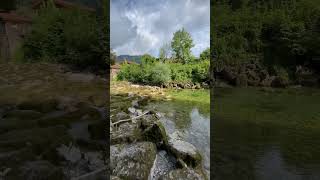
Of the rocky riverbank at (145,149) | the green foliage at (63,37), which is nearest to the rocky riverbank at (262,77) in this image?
the green foliage at (63,37)

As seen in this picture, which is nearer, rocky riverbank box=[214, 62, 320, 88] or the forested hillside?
rocky riverbank box=[214, 62, 320, 88]

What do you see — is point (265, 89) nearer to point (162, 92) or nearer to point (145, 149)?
point (162, 92)

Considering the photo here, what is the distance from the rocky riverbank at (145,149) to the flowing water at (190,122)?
0.06 metres

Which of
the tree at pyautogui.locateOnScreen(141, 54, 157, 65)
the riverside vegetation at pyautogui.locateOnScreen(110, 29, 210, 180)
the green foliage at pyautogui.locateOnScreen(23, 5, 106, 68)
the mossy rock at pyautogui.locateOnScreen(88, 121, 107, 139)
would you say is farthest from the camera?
the green foliage at pyautogui.locateOnScreen(23, 5, 106, 68)

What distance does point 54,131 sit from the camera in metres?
4.70

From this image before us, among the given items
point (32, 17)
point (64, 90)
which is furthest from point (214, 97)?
point (32, 17)

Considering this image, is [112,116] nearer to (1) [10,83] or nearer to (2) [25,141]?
(2) [25,141]

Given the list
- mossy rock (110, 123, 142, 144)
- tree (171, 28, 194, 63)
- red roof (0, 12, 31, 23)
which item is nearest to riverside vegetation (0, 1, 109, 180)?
red roof (0, 12, 31, 23)

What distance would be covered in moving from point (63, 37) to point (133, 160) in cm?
269

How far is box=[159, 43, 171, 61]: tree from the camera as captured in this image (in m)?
3.91

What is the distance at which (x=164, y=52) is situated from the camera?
3.96 m

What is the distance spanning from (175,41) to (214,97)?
10.4 ft

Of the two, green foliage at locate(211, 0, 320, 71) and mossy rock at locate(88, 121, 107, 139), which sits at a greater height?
green foliage at locate(211, 0, 320, 71)

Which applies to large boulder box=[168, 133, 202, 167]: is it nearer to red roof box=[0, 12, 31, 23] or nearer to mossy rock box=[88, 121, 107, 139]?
mossy rock box=[88, 121, 107, 139]
